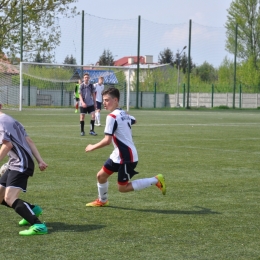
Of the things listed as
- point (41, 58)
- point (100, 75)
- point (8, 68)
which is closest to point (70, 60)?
point (41, 58)

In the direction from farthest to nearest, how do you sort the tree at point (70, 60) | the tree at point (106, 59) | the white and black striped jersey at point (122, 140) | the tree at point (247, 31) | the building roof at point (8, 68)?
the tree at point (247, 31) < the tree at point (106, 59) < the tree at point (70, 60) < the building roof at point (8, 68) < the white and black striped jersey at point (122, 140)

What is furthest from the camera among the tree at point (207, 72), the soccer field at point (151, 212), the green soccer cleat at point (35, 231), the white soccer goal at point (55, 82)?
the tree at point (207, 72)

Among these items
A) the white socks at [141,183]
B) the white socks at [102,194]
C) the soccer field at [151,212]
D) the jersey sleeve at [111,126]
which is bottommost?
the soccer field at [151,212]

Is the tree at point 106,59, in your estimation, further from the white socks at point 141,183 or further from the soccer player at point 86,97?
the white socks at point 141,183

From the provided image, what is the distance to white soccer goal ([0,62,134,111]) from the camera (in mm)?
38281

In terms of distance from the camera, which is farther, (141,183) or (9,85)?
(9,85)

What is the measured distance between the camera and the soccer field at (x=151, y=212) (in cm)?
588

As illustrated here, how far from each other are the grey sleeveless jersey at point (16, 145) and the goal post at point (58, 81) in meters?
31.3

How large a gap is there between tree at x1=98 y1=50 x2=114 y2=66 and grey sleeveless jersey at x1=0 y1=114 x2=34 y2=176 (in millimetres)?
37484

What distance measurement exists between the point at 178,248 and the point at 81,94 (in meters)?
14.5

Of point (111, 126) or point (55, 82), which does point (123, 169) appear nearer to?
point (111, 126)

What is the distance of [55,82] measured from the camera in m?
41.1

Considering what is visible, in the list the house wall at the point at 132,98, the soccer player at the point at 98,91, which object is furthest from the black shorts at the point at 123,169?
the house wall at the point at 132,98

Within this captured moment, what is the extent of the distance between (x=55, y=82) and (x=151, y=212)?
3397 cm
